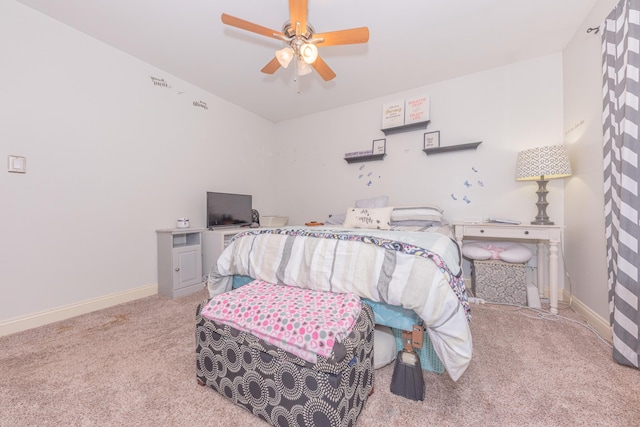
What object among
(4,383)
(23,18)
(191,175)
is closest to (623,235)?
(4,383)

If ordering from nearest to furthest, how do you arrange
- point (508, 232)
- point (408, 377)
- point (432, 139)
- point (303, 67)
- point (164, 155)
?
point (408, 377), point (303, 67), point (508, 232), point (164, 155), point (432, 139)

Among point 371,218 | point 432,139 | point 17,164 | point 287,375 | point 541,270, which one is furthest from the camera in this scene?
point 432,139

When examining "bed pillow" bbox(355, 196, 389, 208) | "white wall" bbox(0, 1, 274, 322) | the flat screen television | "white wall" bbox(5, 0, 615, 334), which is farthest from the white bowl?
"bed pillow" bbox(355, 196, 389, 208)

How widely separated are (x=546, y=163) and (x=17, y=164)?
4.10 metres

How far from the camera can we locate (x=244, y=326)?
105cm

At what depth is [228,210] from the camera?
10.5 ft

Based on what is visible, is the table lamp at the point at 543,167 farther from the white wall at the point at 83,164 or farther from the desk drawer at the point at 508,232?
the white wall at the point at 83,164

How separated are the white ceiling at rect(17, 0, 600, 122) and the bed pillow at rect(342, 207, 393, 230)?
1500mm

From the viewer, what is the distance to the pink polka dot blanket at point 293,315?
92cm

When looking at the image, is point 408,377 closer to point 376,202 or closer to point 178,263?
point 376,202

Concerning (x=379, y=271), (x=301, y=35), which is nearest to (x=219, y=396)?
(x=379, y=271)

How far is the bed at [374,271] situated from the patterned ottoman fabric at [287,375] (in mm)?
176

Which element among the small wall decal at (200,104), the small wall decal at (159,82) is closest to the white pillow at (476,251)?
the small wall decal at (200,104)

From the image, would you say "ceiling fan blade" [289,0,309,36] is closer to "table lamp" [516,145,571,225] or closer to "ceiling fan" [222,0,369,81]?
"ceiling fan" [222,0,369,81]
